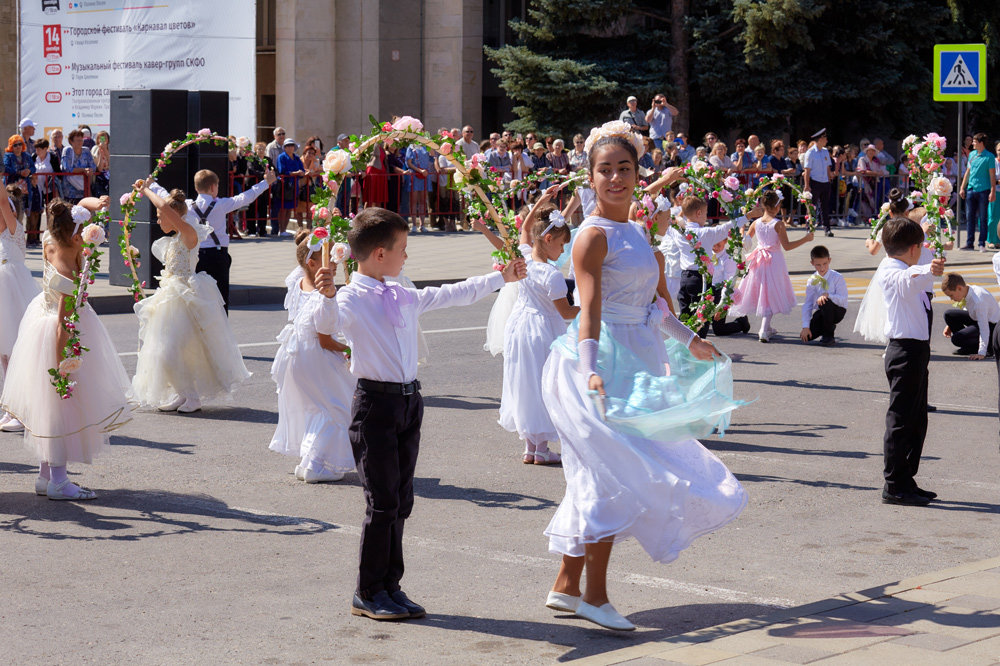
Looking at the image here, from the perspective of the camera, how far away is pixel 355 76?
3603 cm

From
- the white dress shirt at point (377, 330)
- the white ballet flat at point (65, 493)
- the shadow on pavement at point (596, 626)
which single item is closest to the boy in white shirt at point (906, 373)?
the shadow on pavement at point (596, 626)

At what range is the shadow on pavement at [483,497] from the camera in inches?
317

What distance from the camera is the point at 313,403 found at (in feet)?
28.8

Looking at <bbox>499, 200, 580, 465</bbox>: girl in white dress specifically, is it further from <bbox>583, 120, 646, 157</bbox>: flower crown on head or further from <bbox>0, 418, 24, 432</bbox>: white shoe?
<bbox>0, 418, 24, 432</bbox>: white shoe

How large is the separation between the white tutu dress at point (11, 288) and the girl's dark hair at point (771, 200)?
8.57m

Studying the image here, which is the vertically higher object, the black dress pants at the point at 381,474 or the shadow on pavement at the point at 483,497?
the black dress pants at the point at 381,474

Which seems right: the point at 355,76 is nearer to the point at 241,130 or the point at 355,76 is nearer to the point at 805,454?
the point at 241,130

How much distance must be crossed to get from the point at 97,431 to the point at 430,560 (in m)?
2.41

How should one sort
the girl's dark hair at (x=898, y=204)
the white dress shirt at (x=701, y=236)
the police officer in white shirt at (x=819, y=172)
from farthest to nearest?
the police officer in white shirt at (x=819, y=172) → the white dress shirt at (x=701, y=236) → the girl's dark hair at (x=898, y=204)

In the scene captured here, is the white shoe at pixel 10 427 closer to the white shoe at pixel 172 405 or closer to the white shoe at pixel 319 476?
the white shoe at pixel 172 405

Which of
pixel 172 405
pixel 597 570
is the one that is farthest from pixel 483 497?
pixel 172 405

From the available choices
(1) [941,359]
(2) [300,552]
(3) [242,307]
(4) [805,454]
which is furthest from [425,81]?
(2) [300,552]

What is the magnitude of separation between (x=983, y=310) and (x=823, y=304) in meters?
2.07

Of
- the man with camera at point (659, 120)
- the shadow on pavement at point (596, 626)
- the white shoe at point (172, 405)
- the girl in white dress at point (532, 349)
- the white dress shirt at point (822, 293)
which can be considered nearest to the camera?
the shadow on pavement at point (596, 626)
